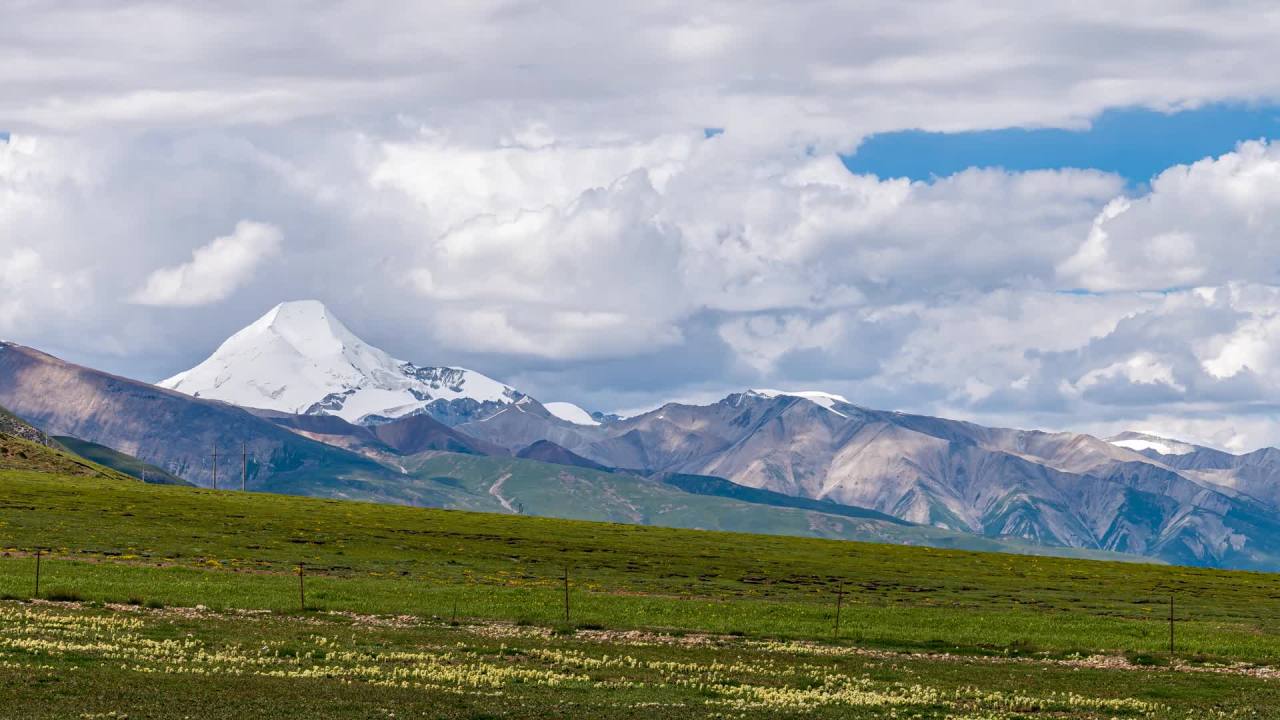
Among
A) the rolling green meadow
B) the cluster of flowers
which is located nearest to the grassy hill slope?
the rolling green meadow

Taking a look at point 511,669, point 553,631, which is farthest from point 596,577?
point 511,669

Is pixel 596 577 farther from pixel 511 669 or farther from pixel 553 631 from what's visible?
pixel 511 669

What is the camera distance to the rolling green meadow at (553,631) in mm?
48594

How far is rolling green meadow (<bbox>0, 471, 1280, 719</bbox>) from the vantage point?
48594 mm

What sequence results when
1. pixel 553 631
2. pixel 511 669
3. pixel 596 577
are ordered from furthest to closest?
pixel 596 577
pixel 553 631
pixel 511 669

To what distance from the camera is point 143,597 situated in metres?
78.6

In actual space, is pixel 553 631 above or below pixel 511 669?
below

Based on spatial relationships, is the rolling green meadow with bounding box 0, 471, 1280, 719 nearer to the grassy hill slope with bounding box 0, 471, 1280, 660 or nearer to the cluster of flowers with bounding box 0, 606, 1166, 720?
the cluster of flowers with bounding box 0, 606, 1166, 720

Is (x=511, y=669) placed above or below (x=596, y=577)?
above

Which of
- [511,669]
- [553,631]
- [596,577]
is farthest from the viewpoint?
[596,577]

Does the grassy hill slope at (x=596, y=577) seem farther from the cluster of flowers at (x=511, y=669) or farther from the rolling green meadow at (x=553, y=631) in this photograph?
the cluster of flowers at (x=511, y=669)

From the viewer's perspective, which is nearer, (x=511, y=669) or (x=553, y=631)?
(x=511, y=669)

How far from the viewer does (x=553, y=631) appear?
2832 inches

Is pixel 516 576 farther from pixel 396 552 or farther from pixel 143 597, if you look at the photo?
pixel 143 597
